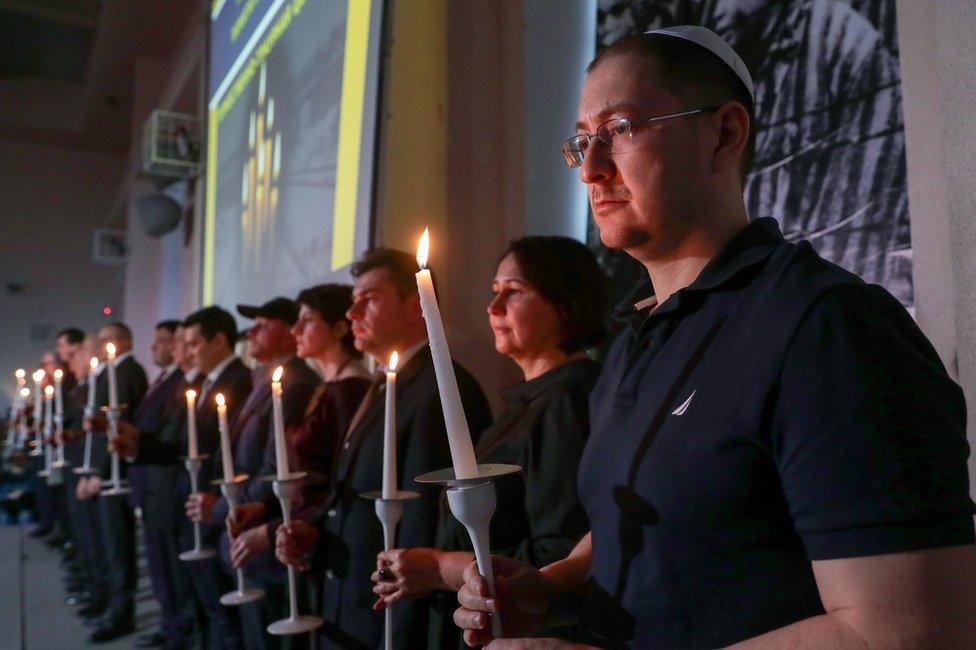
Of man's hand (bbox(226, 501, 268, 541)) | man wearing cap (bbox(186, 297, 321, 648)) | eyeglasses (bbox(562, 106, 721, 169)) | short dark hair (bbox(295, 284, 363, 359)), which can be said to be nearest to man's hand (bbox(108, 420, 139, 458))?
man wearing cap (bbox(186, 297, 321, 648))

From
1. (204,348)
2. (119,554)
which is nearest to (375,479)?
(204,348)

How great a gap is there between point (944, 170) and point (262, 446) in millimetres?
2160

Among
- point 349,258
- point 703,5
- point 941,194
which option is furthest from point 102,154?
point 941,194

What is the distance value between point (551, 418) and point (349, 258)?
1.46m

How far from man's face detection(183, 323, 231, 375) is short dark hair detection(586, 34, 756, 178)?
2.90 meters

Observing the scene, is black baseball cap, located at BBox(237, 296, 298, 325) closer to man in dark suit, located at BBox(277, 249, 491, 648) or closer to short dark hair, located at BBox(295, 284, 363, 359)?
short dark hair, located at BBox(295, 284, 363, 359)

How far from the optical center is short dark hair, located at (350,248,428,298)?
6.33 feet

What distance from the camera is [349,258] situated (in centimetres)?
253

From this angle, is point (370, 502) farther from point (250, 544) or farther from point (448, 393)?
point (448, 393)

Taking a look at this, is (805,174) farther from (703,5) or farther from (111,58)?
(111,58)

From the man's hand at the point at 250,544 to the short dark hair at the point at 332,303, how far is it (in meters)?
0.65

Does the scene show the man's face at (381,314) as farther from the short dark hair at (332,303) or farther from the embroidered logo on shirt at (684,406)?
the embroidered logo on shirt at (684,406)

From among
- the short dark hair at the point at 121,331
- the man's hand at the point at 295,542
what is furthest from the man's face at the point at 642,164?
the short dark hair at the point at 121,331

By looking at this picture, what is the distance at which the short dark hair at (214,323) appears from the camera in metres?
3.28
